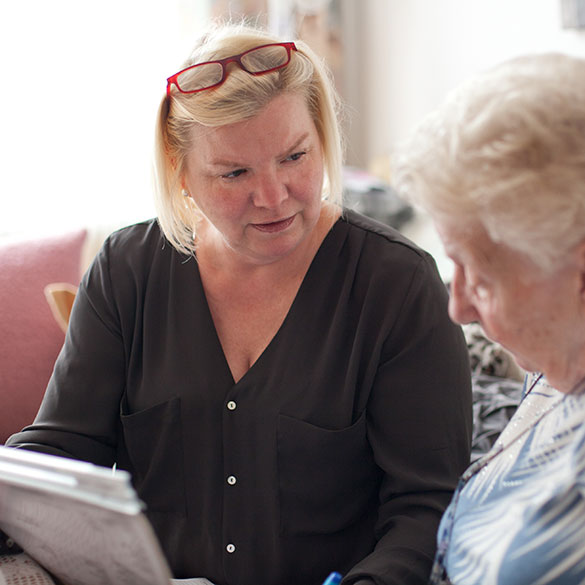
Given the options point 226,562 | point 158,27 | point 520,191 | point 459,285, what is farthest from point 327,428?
point 158,27

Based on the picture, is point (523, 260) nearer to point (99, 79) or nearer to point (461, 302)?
point (461, 302)

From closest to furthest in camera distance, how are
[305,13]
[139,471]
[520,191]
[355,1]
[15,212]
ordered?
[520,191]
[139,471]
[15,212]
[305,13]
[355,1]

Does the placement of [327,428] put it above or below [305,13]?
below

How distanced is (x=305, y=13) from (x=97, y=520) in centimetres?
278

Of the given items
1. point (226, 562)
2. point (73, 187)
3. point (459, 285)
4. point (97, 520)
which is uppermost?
point (459, 285)

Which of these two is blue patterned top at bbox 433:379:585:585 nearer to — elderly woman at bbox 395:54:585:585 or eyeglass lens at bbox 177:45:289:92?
elderly woman at bbox 395:54:585:585

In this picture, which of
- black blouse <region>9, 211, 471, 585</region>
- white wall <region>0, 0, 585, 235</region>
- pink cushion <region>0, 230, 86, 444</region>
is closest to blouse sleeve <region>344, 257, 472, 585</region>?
black blouse <region>9, 211, 471, 585</region>

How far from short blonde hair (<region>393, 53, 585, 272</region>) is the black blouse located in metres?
0.48

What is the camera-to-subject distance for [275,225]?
1.30 m

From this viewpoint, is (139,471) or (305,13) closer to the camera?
(139,471)

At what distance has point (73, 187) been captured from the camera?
2938 mm

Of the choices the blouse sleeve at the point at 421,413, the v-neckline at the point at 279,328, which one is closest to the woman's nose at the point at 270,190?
the v-neckline at the point at 279,328

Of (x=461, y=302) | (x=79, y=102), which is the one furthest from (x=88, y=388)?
(x=79, y=102)

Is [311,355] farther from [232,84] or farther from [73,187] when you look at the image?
[73,187]
